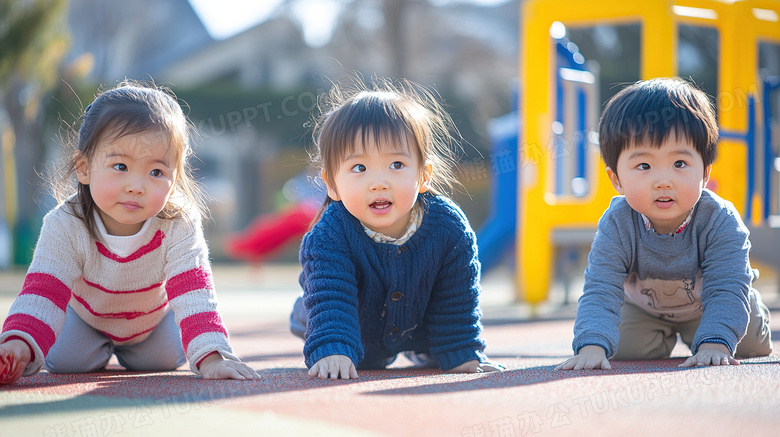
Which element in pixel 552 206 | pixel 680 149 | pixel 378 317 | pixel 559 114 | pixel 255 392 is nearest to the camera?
pixel 255 392

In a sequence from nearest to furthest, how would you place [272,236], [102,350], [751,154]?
[102,350] → [751,154] → [272,236]

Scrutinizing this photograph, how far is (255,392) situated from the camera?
6.33ft

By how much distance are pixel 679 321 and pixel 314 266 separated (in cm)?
133

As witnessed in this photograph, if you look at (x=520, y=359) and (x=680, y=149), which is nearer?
(x=680, y=149)

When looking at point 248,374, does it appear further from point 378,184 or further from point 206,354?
point 378,184

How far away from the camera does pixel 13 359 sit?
2098 millimetres

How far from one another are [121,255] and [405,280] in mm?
892

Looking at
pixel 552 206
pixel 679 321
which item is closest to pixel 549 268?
pixel 552 206

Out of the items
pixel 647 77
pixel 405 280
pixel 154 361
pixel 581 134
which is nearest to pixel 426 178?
pixel 405 280

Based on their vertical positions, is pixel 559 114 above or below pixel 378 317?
above

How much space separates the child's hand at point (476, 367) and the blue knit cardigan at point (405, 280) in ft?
0.06

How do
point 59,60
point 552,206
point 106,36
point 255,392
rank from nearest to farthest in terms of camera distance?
point 255,392 < point 552,206 < point 59,60 < point 106,36

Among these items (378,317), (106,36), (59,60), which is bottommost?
(378,317)

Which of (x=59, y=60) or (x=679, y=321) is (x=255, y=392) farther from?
(x=59, y=60)
